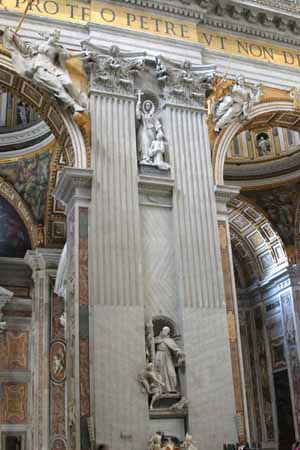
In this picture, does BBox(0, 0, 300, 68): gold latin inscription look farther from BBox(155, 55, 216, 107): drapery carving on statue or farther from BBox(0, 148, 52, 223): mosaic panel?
BBox(0, 148, 52, 223): mosaic panel

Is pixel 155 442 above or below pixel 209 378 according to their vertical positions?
below

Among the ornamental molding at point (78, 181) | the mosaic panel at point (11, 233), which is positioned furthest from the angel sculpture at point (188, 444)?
the mosaic panel at point (11, 233)

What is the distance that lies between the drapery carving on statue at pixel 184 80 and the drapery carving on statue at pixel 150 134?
33 centimetres

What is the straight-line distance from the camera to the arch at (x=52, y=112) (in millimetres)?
9945

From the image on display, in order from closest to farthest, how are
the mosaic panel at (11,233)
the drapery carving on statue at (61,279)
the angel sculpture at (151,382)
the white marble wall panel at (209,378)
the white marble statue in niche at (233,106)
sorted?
the angel sculpture at (151,382), the white marble wall panel at (209,378), the white marble statue in niche at (233,106), the drapery carving on statue at (61,279), the mosaic panel at (11,233)

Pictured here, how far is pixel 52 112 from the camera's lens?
10.4 meters

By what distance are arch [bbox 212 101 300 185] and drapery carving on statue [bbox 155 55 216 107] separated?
0.69 meters

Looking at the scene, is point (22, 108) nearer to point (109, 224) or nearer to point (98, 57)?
point (98, 57)

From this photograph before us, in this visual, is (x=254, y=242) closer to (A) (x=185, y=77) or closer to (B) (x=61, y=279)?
(B) (x=61, y=279)

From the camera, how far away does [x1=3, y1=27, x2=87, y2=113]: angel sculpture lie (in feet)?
32.6

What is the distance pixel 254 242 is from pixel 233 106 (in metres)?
6.48

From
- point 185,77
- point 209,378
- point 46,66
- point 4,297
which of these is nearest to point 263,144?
point 185,77

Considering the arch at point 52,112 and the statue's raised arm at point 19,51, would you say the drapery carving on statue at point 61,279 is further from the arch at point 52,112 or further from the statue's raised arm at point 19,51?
the statue's raised arm at point 19,51

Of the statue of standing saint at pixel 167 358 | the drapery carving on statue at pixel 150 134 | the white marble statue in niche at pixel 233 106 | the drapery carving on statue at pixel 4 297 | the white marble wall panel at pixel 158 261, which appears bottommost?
the statue of standing saint at pixel 167 358
